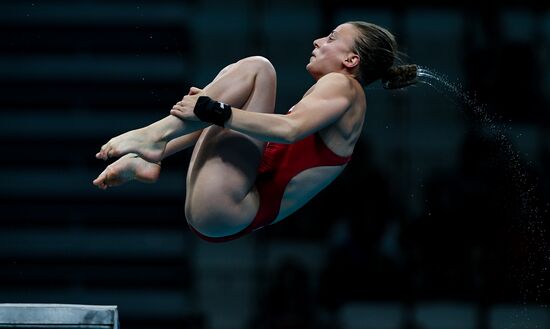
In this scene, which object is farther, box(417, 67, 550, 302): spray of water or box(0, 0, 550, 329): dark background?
box(0, 0, 550, 329): dark background

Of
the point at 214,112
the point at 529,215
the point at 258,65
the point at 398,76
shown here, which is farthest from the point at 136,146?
the point at 529,215

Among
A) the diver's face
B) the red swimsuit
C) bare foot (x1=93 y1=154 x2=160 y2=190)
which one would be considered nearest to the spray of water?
the diver's face

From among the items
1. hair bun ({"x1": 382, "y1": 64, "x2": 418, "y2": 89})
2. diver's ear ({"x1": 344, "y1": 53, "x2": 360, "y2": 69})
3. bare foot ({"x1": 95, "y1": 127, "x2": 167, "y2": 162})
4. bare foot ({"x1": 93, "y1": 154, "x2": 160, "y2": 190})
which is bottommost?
→ bare foot ({"x1": 93, "y1": 154, "x2": 160, "y2": 190})

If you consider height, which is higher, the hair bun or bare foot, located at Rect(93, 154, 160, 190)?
the hair bun

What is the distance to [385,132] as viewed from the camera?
5844 mm

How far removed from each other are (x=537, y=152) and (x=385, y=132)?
914 mm

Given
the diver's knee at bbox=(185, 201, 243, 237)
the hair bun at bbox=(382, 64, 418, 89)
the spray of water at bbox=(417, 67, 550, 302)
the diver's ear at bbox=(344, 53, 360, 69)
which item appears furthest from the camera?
Answer: the spray of water at bbox=(417, 67, 550, 302)

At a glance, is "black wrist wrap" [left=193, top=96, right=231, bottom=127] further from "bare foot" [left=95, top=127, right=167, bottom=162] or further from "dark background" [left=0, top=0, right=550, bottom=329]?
"dark background" [left=0, top=0, right=550, bottom=329]

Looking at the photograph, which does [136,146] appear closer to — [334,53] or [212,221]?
[212,221]

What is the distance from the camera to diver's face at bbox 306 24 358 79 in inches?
137

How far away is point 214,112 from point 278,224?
2710 mm

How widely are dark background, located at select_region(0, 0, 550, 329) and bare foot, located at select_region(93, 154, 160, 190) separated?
2117 millimetres

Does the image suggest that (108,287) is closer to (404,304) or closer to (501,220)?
(404,304)

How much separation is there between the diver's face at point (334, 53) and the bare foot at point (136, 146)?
0.63 m
